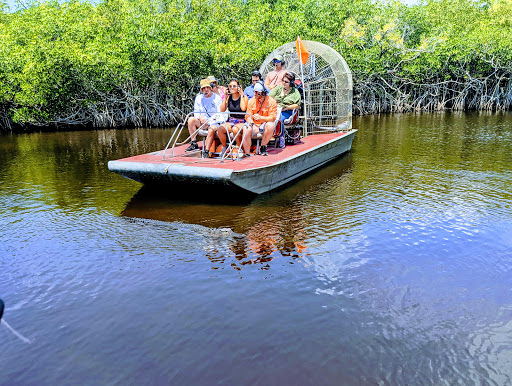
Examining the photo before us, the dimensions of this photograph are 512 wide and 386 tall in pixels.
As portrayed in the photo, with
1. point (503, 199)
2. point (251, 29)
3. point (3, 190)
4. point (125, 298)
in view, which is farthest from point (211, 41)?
point (125, 298)

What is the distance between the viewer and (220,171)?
23.1ft

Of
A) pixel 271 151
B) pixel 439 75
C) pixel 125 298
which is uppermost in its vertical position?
pixel 439 75

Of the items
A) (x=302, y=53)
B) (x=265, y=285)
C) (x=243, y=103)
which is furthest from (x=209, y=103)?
(x=265, y=285)

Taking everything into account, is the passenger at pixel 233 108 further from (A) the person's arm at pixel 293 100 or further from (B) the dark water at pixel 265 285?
(A) the person's arm at pixel 293 100

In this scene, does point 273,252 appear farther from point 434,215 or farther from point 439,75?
point 439,75

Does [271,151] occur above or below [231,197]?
above

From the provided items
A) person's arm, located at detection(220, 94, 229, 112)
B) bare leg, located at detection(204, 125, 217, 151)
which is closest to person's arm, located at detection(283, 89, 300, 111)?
person's arm, located at detection(220, 94, 229, 112)

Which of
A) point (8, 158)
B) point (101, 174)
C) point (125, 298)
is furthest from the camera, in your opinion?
point (8, 158)

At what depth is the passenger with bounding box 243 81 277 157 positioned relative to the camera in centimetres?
855

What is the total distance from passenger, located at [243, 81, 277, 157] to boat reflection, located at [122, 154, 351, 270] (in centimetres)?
115

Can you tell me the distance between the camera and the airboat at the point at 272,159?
732 centimetres

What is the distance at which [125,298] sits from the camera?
4539 mm

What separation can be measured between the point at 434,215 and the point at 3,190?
8799mm

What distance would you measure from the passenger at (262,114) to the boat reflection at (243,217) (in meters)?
1.15
